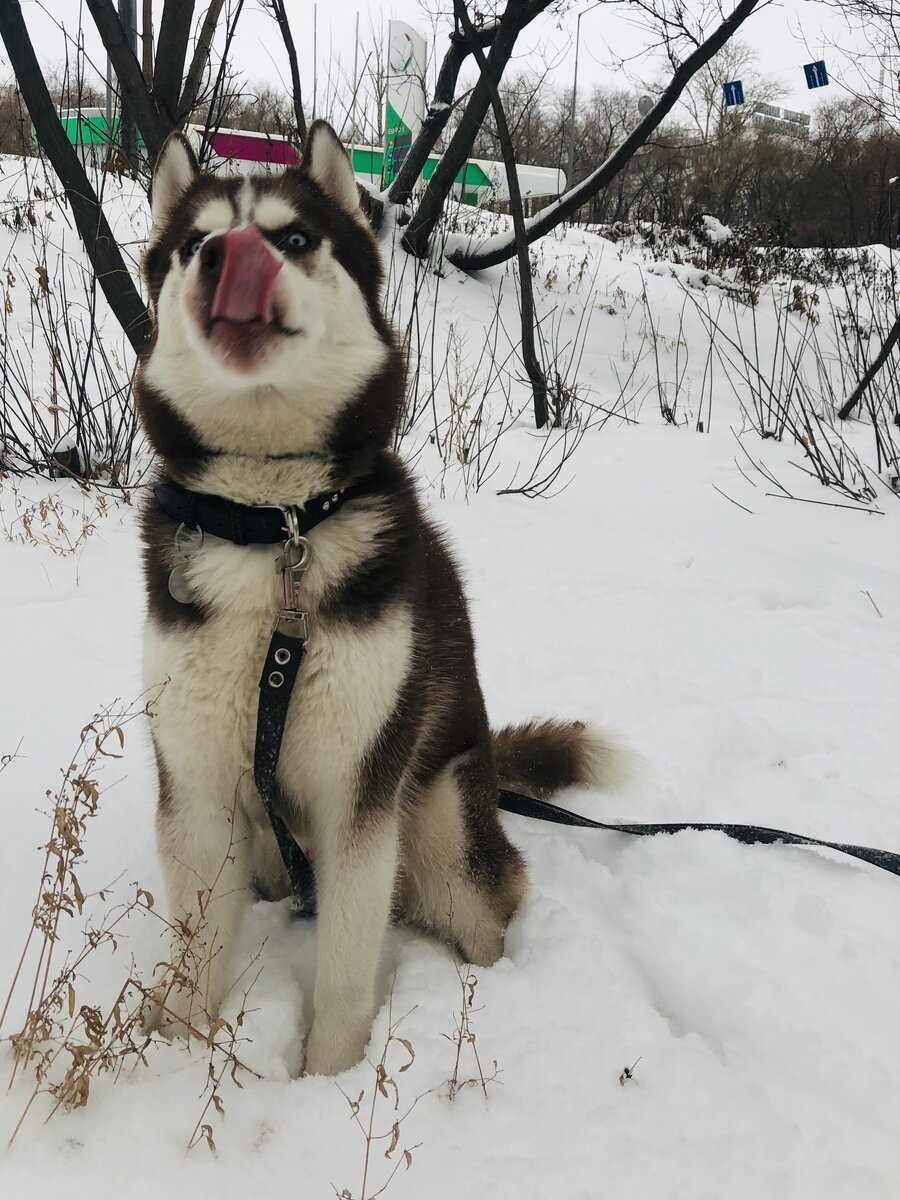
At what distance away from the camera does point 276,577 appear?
4.87 ft

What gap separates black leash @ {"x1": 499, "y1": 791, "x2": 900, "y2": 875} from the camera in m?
1.90

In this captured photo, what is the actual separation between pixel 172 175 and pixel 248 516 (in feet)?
2.63

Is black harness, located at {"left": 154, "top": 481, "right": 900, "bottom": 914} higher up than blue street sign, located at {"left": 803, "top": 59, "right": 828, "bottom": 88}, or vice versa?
blue street sign, located at {"left": 803, "top": 59, "right": 828, "bottom": 88}

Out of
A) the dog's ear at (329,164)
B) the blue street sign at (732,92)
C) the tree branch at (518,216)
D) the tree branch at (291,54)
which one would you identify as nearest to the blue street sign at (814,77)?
the blue street sign at (732,92)

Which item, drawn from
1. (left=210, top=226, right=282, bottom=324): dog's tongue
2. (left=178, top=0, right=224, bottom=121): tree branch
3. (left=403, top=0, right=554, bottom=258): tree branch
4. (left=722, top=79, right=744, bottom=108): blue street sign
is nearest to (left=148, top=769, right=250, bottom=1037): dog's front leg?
(left=210, top=226, right=282, bottom=324): dog's tongue

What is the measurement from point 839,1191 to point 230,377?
1.62 m

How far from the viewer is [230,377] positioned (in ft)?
4.51

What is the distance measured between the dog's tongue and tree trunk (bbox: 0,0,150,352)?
2891 millimetres

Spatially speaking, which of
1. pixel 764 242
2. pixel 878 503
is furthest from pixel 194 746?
pixel 764 242

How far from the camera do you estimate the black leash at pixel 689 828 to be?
6.22 ft

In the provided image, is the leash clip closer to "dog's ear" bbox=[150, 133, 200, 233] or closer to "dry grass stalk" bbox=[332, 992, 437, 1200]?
"dry grass stalk" bbox=[332, 992, 437, 1200]

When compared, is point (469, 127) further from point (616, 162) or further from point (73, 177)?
point (73, 177)

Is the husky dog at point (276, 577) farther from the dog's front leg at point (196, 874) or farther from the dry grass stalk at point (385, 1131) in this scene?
the dry grass stalk at point (385, 1131)

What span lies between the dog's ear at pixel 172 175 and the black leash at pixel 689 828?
1.64 metres
